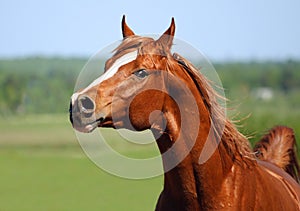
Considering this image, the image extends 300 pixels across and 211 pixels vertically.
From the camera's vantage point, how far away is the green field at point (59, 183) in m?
19.0

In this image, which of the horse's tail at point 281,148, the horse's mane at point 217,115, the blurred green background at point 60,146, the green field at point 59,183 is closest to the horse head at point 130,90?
the horse's mane at point 217,115

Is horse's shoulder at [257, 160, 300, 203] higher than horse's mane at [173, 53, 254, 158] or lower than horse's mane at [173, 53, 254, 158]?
lower

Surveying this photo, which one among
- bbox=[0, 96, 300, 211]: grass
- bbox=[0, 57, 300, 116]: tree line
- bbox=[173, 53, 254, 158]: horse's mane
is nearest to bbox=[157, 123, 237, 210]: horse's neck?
bbox=[173, 53, 254, 158]: horse's mane

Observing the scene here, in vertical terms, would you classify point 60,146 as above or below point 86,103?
below

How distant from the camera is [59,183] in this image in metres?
25.9

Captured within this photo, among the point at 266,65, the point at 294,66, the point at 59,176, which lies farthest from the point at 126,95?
the point at 266,65

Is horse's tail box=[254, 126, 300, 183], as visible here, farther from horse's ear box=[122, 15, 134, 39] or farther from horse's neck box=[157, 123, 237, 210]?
horse's ear box=[122, 15, 134, 39]

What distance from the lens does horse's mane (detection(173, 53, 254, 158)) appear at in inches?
207

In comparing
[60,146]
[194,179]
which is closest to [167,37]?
[194,179]

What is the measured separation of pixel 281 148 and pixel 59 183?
18.9 m

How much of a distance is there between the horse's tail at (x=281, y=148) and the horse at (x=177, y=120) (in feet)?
5.90

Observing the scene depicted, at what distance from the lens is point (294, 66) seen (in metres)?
125

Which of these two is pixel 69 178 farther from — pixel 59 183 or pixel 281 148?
pixel 281 148

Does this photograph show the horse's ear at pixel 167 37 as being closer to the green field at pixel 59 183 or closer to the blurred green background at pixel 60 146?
the blurred green background at pixel 60 146
